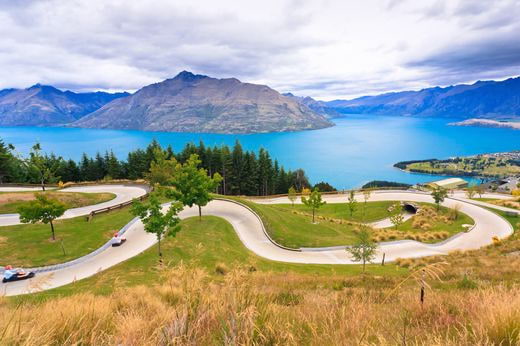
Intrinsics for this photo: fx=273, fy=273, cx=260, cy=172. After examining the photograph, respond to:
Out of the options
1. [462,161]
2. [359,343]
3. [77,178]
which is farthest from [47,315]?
[462,161]

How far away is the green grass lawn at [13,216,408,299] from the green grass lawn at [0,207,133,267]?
5122 mm

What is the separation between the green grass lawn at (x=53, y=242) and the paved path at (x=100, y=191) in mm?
2216

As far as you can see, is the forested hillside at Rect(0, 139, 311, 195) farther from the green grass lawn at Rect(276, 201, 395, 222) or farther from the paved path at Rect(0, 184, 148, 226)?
the green grass lawn at Rect(276, 201, 395, 222)

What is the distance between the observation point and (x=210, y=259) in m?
20.3

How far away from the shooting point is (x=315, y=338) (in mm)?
2961

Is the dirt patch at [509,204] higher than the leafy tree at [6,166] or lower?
lower

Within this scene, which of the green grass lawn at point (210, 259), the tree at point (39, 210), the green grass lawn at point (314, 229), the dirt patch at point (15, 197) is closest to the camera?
the green grass lawn at point (210, 259)

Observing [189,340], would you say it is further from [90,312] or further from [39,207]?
[39,207]

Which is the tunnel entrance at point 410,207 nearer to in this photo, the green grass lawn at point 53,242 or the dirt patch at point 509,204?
the dirt patch at point 509,204

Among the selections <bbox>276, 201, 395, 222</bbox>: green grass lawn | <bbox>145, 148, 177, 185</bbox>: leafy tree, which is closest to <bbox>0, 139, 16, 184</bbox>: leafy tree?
<bbox>145, 148, 177, 185</bbox>: leafy tree

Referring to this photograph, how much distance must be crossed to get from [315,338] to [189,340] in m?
1.37

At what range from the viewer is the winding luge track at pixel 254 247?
18594 millimetres

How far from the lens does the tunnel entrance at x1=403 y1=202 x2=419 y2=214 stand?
160ft

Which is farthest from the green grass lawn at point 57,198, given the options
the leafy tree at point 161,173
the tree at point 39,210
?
the tree at point 39,210
